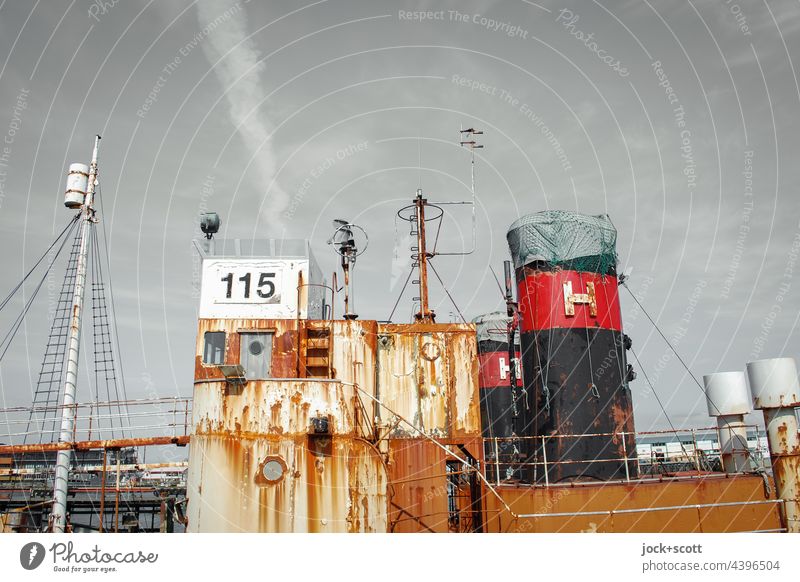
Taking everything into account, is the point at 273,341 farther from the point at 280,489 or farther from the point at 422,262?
the point at 422,262

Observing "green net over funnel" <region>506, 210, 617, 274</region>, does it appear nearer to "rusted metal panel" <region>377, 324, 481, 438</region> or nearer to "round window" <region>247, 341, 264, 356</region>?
"rusted metal panel" <region>377, 324, 481, 438</region>

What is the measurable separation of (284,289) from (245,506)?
474cm

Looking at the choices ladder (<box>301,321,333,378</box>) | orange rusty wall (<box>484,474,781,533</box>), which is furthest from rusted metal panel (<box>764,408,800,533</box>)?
ladder (<box>301,321,333,378</box>)

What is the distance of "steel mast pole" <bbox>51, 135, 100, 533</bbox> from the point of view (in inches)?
579

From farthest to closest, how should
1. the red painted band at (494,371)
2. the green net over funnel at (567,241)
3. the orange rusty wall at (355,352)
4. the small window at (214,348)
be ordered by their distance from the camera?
the red painted band at (494,371), the green net over funnel at (567,241), the orange rusty wall at (355,352), the small window at (214,348)

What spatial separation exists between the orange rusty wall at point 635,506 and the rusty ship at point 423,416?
1.4 inches

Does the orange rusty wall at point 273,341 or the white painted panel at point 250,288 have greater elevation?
the white painted panel at point 250,288

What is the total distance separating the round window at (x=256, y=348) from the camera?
40.9 feet

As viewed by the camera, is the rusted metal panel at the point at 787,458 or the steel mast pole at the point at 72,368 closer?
the rusted metal panel at the point at 787,458

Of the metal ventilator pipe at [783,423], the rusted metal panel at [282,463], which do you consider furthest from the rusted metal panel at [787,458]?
the rusted metal panel at [282,463]

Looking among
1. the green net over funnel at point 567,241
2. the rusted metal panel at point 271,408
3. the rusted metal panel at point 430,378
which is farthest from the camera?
the green net over funnel at point 567,241

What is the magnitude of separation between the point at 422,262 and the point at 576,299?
4547 millimetres

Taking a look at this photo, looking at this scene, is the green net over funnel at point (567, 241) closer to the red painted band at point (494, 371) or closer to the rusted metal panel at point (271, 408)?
the rusted metal panel at point (271, 408)

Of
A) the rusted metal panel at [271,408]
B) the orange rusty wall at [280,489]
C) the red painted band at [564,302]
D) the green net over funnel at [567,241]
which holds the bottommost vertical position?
the orange rusty wall at [280,489]
